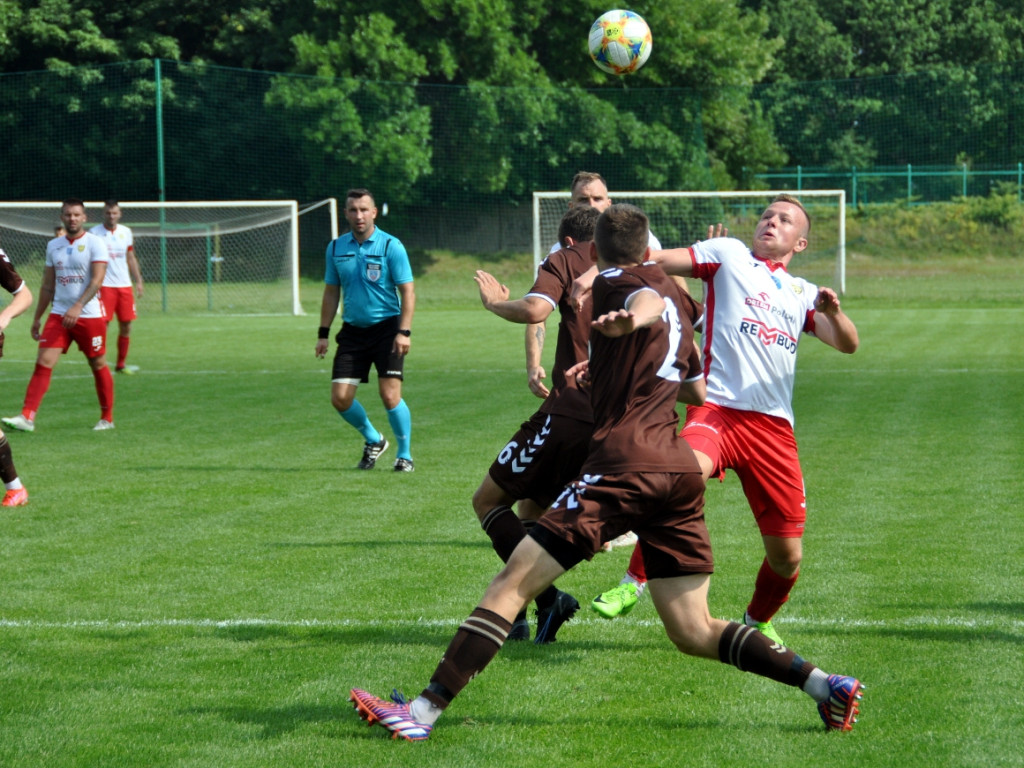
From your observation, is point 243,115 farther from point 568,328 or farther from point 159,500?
point 568,328

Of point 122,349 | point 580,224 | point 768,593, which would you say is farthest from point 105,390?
point 768,593

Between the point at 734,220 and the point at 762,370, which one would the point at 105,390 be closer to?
the point at 762,370

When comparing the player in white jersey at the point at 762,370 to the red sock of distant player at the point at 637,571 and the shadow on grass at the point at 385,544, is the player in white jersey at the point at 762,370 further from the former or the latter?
the shadow on grass at the point at 385,544

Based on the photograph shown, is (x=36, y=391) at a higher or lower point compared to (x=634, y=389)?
lower

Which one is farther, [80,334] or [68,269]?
[68,269]

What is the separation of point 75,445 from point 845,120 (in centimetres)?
3791

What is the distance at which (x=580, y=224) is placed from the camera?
572cm

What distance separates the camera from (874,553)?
7.12 m

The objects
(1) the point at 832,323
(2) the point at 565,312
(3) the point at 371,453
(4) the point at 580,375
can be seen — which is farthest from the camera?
(3) the point at 371,453

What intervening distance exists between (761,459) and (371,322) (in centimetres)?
562

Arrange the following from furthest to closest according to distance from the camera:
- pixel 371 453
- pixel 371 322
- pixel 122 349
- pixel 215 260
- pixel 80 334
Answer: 1. pixel 215 260
2. pixel 122 349
3. pixel 80 334
4. pixel 371 453
5. pixel 371 322

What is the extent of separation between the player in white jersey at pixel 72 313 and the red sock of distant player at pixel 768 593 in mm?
8591

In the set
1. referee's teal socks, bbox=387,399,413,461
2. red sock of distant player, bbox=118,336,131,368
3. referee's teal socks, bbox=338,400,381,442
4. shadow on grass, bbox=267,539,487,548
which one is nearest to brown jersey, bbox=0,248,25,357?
shadow on grass, bbox=267,539,487,548

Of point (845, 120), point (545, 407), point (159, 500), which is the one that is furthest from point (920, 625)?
point (845, 120)
